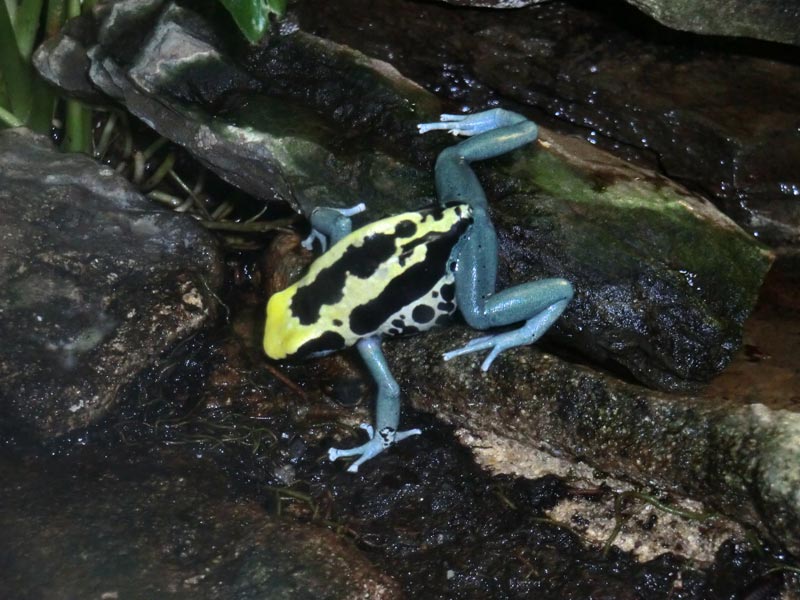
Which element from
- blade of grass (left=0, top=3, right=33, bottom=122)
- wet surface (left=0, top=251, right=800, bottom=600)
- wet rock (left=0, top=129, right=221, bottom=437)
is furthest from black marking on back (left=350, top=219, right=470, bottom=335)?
blade of grass (left=0, top=3, right=33, bottom=122)

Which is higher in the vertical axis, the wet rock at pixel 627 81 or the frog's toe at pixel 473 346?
the wet rock at pixel 627 81

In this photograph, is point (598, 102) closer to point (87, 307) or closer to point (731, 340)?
point (731, 340)

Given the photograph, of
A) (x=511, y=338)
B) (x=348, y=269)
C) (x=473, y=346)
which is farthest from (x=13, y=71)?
(x=511, y=338)

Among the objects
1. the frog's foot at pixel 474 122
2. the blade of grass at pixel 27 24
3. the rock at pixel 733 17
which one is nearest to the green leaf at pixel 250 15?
the frog's foot at pixel 474 122

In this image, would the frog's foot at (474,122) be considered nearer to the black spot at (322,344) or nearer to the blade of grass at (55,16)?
the black spot at (322,344)

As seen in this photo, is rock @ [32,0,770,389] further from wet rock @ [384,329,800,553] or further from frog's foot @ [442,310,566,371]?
wet rock @ [384,329,800,553]
